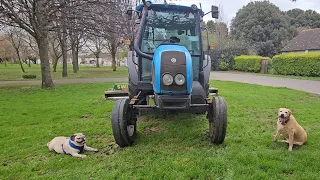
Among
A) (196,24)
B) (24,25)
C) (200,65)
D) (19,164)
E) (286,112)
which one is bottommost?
(19,164)

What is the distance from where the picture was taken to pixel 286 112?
4098 mm

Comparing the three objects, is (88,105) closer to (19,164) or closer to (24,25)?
(19,164)

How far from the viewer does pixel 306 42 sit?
3073cm

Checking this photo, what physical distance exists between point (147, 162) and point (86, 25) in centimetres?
983

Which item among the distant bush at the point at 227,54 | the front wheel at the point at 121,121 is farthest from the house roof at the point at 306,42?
the front wheel at the point at 121,121

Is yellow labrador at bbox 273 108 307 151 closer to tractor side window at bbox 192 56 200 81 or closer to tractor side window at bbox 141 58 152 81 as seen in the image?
tractor side window at bbox 192 56 200 81

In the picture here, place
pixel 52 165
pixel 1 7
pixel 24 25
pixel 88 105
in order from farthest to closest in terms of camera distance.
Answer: pixel 24 25 < pixel 1 7 < pixel 88 105 < pixel 52 165

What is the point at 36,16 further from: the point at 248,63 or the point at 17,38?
the point at 17,38

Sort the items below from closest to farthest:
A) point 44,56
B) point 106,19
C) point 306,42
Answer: point 106,19 → point 44,56 → point 306,42

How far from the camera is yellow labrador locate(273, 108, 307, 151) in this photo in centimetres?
411

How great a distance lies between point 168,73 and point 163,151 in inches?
51.4

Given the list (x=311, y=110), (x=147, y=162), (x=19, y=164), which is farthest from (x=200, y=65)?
(x=311, y=110)

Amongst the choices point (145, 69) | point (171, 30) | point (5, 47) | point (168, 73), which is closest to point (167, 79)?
point (168, 73)

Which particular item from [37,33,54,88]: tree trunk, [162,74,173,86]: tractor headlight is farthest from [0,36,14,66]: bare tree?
[162,74,173,86]: tractor headlight
